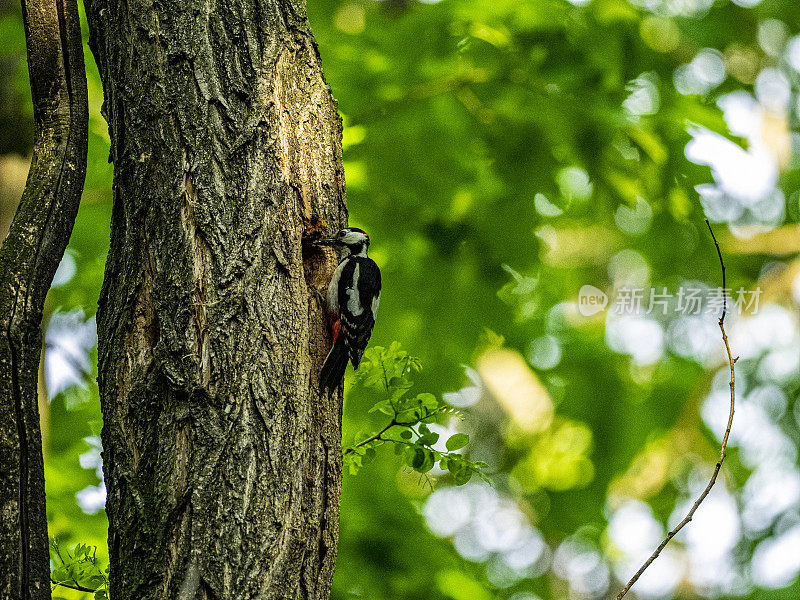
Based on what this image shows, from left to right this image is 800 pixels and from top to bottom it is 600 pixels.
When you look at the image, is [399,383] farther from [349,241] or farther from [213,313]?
[213,313]

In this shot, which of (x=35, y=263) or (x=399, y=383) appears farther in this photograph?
(x=399, y=383)

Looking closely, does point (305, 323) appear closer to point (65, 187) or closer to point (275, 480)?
point (275, 480)

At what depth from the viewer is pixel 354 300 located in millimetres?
3113

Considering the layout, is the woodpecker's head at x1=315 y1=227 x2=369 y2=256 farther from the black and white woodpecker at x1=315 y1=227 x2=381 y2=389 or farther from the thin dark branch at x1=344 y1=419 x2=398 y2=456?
the thin dark branch at x1=344 y1=419 x2=398 y2=456

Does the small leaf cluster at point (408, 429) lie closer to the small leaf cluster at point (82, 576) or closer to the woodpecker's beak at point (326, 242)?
the woodpecker's beak at point (326, 242)

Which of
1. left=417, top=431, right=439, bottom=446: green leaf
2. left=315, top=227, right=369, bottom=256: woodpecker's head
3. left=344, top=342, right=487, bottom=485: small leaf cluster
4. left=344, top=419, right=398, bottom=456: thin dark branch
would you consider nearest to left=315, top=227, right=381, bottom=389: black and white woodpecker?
left=315, top=227, right=369, bottom=256: woodpecker's head

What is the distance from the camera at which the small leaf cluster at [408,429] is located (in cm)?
261

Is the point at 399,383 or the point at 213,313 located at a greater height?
the point at 213,313

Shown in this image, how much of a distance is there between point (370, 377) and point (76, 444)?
2684mm

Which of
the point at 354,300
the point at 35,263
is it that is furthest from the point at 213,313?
the point at 354,300

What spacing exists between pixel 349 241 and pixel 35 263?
1.16 m

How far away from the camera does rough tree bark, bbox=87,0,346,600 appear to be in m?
1.88

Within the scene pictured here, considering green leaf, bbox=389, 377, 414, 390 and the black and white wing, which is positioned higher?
the black and white wing

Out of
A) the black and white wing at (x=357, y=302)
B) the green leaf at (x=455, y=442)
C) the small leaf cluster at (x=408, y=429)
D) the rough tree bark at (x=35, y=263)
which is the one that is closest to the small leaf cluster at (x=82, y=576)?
the rough tree bark at (x=35, y=263)
